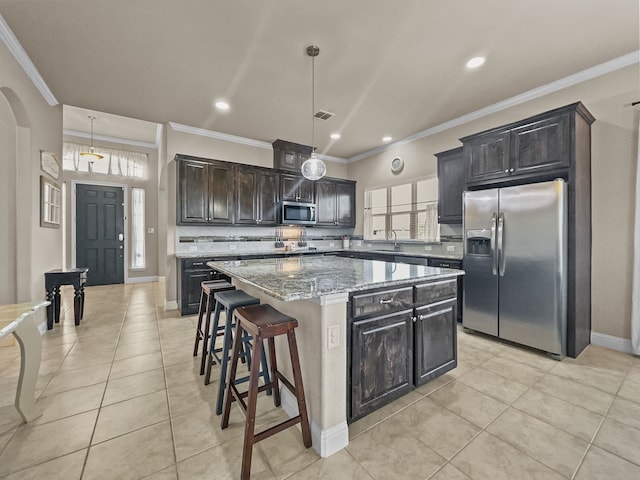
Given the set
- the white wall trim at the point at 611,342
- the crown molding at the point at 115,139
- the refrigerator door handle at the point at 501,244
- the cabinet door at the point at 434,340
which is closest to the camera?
the cabinet door at the point at 434,340

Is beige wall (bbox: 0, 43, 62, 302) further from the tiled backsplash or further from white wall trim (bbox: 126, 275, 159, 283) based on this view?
white wall trim (bbox: 126, 275, 159, 283)

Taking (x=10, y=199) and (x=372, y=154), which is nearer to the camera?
(x=10, y=199)

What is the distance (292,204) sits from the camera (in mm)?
5301

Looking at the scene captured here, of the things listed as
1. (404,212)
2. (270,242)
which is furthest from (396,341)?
(270,242)

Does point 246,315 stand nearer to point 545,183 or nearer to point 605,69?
point 545,183

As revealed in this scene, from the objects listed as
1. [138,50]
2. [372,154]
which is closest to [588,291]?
[372,154]

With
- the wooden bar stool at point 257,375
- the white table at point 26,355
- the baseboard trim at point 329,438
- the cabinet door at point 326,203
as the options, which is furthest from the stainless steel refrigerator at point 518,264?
the white table at point 26,355

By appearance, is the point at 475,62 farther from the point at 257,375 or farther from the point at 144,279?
the point at 144,279

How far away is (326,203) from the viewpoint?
19.6ft

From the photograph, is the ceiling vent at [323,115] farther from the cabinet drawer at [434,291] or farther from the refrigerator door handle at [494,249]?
the cabinet drawer at [434,291]

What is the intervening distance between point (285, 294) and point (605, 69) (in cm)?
404

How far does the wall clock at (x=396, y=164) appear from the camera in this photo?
207 inches

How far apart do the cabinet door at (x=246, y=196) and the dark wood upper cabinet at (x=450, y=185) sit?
3056 mm

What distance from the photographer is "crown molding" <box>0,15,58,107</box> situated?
94.7 inches
